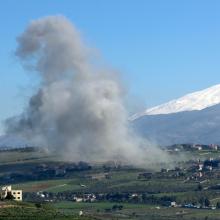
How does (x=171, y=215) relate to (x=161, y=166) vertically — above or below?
below

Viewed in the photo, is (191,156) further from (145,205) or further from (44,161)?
(145,205)

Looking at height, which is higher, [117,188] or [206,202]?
[117,188]

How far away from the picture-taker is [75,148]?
128 metres

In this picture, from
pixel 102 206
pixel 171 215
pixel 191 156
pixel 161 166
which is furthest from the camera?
pixel 191 156

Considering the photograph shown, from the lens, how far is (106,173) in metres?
129

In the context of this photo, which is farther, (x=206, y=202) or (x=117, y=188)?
(x=117, y=188)

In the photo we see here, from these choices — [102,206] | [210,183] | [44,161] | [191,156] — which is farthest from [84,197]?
[191,156]

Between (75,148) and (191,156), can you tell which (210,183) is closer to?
(75,148)

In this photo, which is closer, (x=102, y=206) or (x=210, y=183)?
(x=102, y=206)

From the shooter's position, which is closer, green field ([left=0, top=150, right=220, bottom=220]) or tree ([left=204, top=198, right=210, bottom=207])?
green field ([left=0, top=150, right=220, bottom=220])

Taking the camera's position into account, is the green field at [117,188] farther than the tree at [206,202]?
No

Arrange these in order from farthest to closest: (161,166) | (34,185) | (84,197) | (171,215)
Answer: (161,166), (34,185), (84,197), (171,215)

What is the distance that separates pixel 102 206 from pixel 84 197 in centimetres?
911

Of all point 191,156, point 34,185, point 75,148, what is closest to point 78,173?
point 75,148
